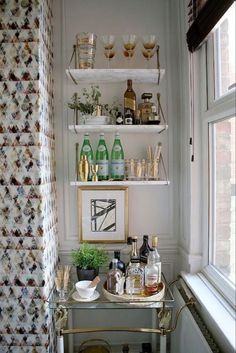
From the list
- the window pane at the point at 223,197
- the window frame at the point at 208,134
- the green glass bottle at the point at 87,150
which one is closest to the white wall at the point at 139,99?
the green glass bottle at the point at 87,150

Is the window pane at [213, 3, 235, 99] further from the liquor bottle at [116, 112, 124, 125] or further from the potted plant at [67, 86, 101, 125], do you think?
the potted plant at [67, 86, 101, 125]

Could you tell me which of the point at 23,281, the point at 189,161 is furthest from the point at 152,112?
the point at 23,281

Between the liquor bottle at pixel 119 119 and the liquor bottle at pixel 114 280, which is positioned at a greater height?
the liquor bottle at pixel 119 119

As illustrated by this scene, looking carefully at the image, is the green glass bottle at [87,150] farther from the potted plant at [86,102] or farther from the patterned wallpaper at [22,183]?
the patterned wallpaper at [22,183]

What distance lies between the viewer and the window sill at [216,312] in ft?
4.30

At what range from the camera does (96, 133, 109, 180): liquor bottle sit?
211 cm

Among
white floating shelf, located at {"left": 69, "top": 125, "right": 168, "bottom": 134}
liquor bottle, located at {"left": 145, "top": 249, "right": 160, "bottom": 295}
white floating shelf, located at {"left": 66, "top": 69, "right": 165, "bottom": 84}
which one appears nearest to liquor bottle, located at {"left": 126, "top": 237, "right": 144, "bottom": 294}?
liquor bottle, located at {"left": 145, "top": 249, "right": 160, "bottom": 295}

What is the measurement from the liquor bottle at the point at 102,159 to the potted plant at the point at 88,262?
0.50 metres

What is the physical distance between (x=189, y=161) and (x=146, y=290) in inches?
33.2

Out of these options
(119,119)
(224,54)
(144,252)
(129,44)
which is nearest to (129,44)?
(129,44)

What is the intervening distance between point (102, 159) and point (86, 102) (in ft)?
1.42

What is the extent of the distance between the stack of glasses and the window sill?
60.0 inches

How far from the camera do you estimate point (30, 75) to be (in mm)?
1828

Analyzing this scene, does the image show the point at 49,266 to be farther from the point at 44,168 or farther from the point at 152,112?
the point at 152,112
